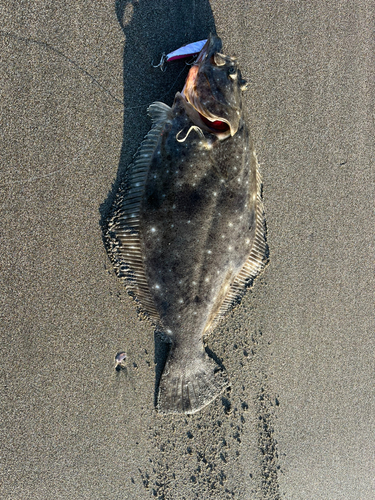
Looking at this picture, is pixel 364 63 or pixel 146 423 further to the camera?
pixel 364 63

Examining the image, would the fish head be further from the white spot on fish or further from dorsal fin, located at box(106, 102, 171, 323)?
the white spot on fish

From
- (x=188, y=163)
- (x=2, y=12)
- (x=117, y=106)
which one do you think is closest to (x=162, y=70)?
(x=117, y=106)

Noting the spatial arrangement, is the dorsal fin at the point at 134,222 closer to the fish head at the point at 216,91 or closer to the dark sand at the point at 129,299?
the dark sand at the point at 129,299

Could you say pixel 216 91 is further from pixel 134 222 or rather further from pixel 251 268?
pixel 251 268

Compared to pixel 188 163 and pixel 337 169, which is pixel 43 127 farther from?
pixel 337 169

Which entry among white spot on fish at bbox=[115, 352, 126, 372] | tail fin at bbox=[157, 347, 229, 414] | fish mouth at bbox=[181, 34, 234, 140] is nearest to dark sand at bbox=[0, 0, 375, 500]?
white spot on fish at bbox=[115, 352, 126, 372]

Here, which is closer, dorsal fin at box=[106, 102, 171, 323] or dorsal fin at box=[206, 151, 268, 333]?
dorsal fin at box=[106, 102, 171, 323]

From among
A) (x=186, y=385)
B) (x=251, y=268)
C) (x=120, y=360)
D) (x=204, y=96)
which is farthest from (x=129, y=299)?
(x=204, y=96)

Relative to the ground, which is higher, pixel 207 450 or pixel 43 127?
pixel 43 127

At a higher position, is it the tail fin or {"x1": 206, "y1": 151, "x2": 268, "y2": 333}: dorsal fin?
{"x1": 206, "y1": 151, "x2": 268, "y2": 333}: dorsal fin

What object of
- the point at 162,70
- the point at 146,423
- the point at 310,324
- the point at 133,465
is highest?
the point at 162,70
